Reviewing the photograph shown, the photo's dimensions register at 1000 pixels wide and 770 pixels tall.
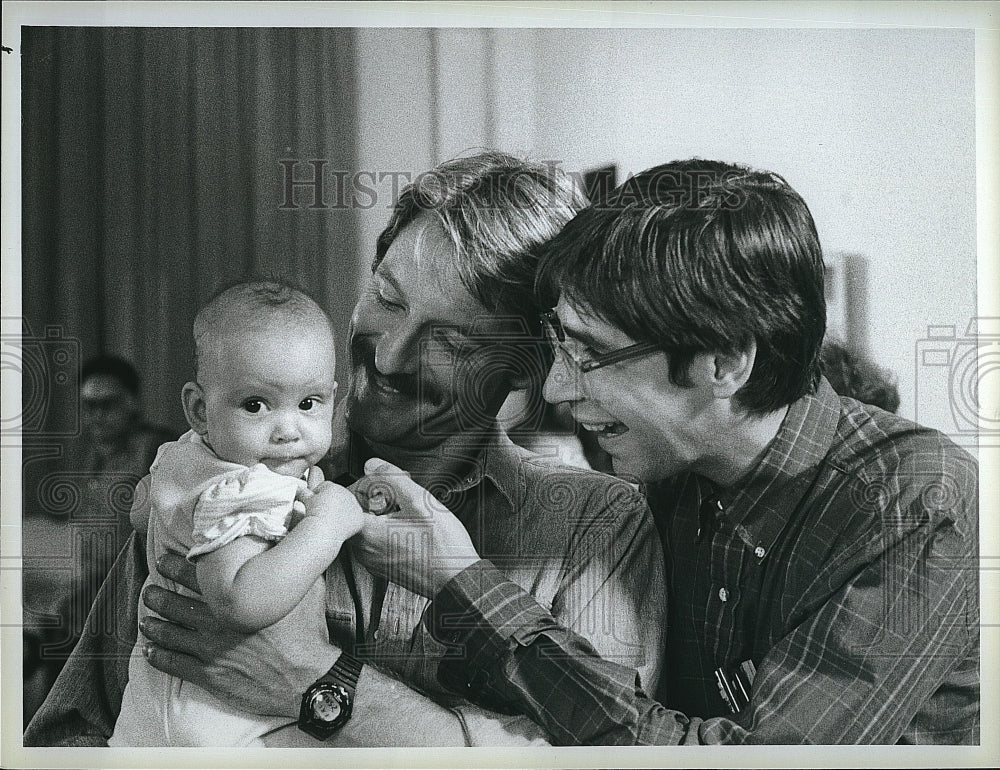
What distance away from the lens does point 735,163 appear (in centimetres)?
236

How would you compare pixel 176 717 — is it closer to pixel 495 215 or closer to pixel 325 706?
pixel 325 706

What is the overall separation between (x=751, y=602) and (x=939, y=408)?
0.65 meters

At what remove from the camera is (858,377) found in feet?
7.79

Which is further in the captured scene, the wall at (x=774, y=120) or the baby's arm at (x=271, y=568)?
the wall at (x=774, y=120)

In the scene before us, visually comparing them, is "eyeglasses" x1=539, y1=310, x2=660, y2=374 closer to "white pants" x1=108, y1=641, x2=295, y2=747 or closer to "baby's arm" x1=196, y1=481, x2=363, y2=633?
"baby's arm" x1=196, y1=481, x2=363, y2=633

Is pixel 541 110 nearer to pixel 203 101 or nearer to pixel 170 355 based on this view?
pixel 203 101

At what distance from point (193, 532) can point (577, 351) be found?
96 cm

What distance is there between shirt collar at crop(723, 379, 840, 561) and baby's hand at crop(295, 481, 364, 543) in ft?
2.83

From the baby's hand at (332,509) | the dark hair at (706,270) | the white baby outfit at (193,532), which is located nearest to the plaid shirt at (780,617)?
the dark hair at (706,270)

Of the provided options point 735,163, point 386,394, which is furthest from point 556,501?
point 735,163

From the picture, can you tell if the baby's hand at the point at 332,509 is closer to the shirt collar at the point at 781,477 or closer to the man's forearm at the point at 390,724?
the man's forearm at the point at 390,724

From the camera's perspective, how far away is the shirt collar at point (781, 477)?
2334 mm

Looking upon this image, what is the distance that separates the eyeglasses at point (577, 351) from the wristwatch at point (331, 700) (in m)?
0.85

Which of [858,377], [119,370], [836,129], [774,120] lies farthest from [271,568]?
[836,129]
